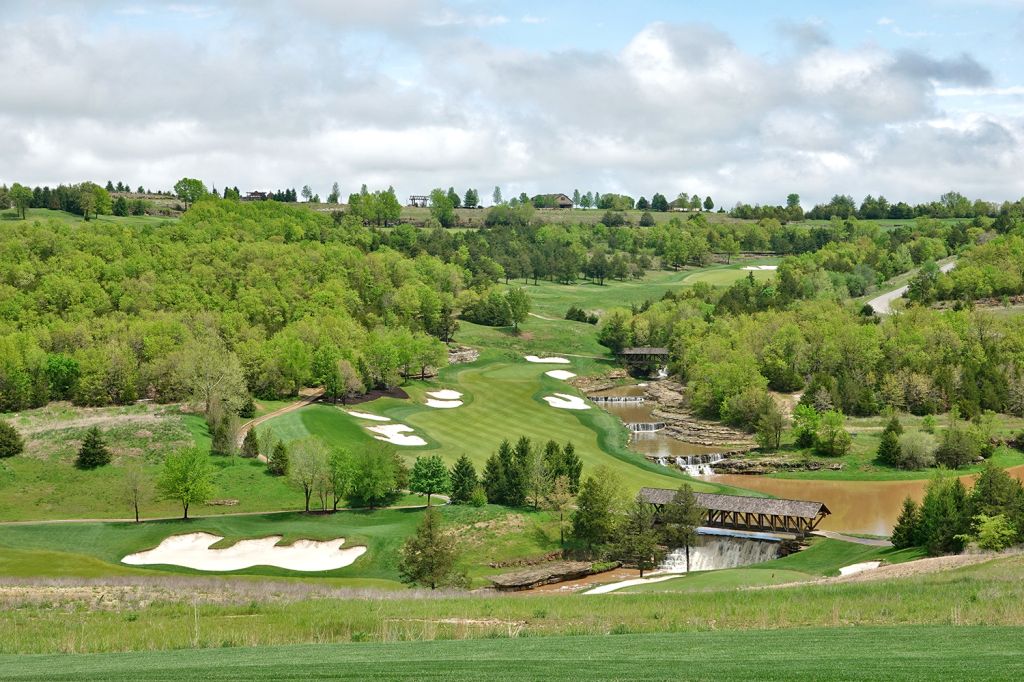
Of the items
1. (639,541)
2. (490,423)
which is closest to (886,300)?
(490,423)

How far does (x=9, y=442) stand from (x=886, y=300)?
107 meters

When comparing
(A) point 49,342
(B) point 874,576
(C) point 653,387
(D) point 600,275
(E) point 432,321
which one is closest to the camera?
(B) point 874,576

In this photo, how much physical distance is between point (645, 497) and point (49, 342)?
55655mm

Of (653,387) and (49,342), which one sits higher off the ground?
(49,342)

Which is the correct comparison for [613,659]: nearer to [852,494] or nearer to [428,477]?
[428,477]

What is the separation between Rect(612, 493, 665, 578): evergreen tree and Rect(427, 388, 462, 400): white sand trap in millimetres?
42098

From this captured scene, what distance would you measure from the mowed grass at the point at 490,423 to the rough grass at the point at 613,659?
127 feet

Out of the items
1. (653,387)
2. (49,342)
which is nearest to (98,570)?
(49,342)

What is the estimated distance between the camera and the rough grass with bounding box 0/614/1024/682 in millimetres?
15484

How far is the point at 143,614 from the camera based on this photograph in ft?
92.8

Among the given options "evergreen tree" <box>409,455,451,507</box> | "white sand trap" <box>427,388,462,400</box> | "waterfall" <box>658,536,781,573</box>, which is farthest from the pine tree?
"white sand trap" <box>427,388,462,400</box>

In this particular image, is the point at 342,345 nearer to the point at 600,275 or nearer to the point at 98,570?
the point at 98,570

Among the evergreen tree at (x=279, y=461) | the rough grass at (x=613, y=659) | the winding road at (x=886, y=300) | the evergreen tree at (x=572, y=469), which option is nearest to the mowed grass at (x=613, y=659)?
the rough grass at (x=613, y=659)

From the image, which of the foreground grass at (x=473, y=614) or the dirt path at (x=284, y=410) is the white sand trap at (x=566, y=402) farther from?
the foreground grass at (x=473, y=614)
